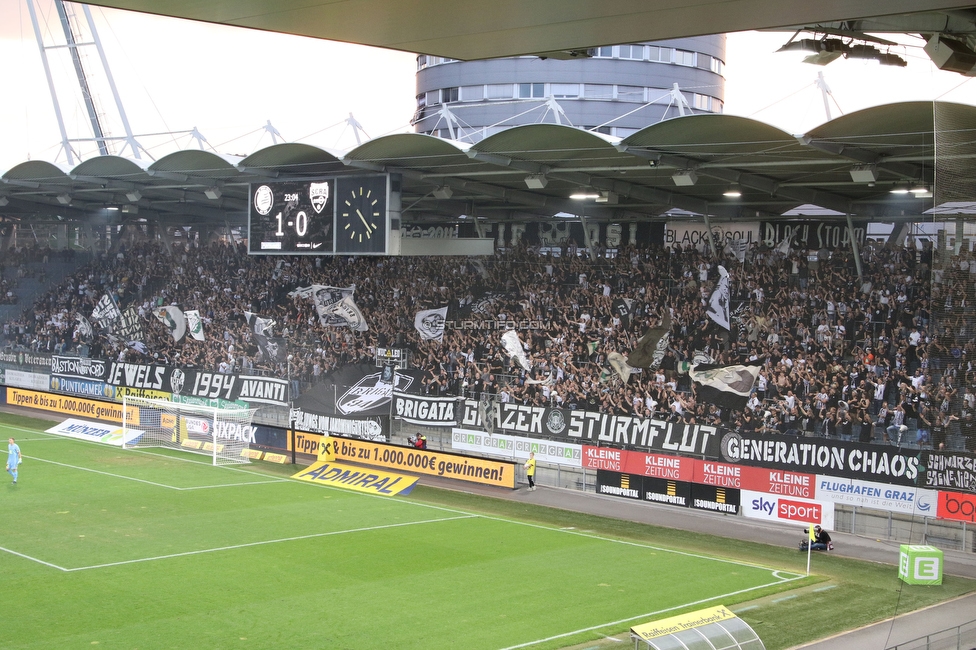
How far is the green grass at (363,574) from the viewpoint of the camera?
1644cm

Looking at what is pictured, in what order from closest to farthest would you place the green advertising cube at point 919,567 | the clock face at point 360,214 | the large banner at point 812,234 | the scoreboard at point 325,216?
the green advertising cube at point 919,567
the clock face at point 360,214
the scoreboard at point 325,216
the large banner at point 812,234

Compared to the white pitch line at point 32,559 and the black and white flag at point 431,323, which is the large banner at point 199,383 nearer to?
the black and white flag at point 431,323

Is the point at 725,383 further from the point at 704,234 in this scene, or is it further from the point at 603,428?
the point at 704,234

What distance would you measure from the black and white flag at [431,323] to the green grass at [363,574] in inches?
377

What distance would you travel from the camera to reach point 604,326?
33438 mm

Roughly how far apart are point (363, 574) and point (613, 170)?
14.2m

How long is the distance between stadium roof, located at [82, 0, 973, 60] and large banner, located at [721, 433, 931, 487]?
19.2 m

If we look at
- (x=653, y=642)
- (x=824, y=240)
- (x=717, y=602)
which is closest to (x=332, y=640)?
(x=653, y=642)

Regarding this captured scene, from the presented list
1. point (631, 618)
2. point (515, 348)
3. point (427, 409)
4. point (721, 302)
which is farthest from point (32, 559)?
point (721, 302)

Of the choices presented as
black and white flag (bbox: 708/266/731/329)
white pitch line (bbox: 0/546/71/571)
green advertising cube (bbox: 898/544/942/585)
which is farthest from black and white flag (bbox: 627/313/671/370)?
white pitch line (bbox: 0/546/71/571)

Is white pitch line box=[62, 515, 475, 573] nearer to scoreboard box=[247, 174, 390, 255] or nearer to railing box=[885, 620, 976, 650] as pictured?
scoreboard box=[247, 174, 390, 255]

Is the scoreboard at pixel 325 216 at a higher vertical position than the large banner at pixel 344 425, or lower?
higher

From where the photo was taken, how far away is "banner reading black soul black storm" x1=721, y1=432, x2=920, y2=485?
76.6 ft

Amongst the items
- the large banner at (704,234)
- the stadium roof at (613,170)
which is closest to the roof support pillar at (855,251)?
the stadium roof at (613,170)
